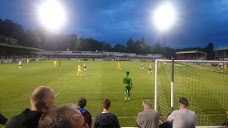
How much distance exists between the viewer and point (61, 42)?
18600 centimetres

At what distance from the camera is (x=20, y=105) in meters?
17.6

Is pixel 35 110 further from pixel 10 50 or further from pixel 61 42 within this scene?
pixel 61 42

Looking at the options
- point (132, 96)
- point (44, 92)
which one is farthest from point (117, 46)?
point (44, 92)

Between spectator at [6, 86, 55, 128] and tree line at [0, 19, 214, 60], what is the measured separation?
13583 centimetres

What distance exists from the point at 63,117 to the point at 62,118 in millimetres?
12

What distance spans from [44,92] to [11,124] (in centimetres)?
64

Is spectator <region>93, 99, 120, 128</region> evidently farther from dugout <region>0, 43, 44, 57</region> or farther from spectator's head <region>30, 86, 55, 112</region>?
dugout <region>0, 43, 44, 57</region>

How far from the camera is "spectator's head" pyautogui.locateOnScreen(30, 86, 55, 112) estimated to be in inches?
162

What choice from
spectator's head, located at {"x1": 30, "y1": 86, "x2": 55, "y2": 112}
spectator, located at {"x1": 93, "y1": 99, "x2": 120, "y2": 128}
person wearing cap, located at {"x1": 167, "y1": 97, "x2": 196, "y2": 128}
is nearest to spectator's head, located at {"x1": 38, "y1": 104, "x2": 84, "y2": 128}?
spectator's head, located at {"x1": 30, "y1": 86, "x2": 55, "y2": 112}

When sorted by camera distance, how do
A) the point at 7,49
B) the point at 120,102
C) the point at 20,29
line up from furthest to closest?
1. the point at 20,29
2. the point at 7,49
3. the point at 120,102

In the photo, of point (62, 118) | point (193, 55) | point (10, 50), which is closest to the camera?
point (62, 118)

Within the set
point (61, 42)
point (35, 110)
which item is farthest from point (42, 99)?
point (61, 42)

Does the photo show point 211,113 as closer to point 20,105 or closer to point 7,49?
point 20,105

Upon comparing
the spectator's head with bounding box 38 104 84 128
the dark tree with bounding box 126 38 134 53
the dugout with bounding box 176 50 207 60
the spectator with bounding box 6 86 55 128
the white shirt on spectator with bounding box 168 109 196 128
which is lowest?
the white shirt on spectator with bounding box 168 109 196 128
